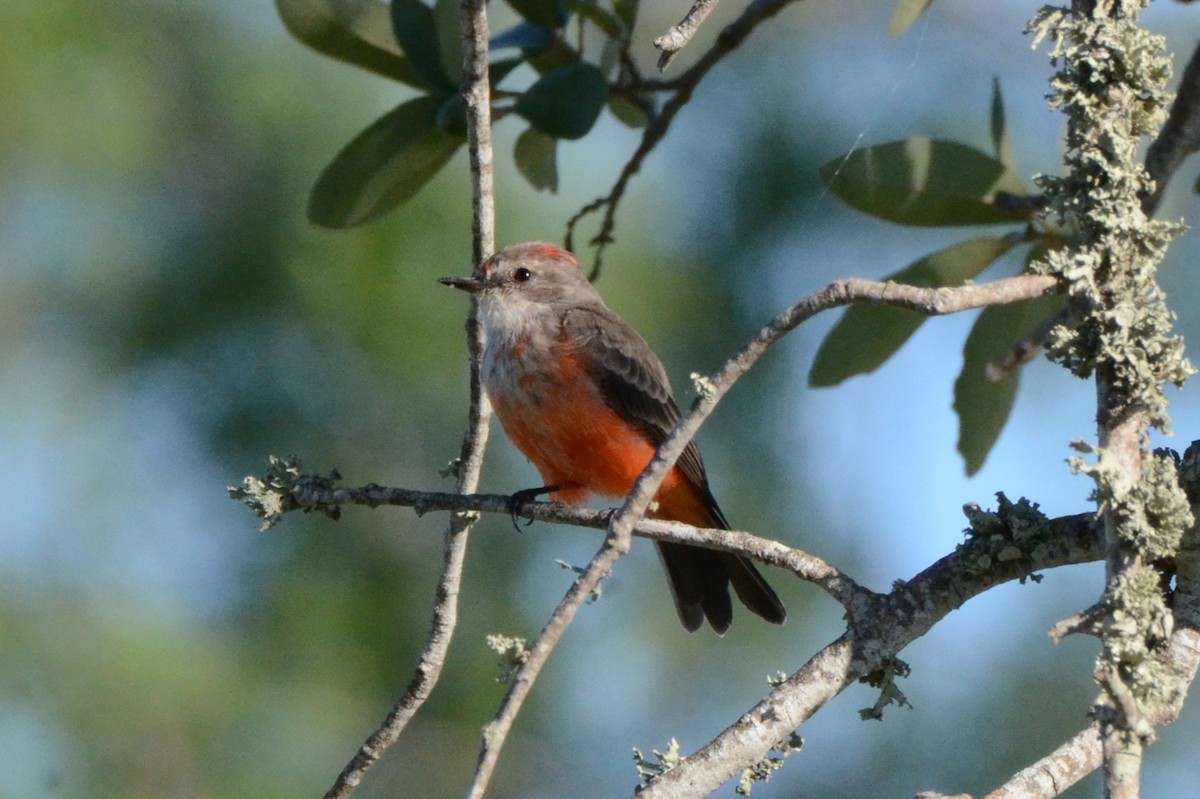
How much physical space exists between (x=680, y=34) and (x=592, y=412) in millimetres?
2389

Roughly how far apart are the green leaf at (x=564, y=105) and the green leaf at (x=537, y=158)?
52 centimetres

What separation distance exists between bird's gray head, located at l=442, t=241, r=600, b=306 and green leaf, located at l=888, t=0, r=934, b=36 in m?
2.01

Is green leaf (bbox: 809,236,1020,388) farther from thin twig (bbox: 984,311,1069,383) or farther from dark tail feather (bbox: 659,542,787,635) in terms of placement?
dark tail feather (bbox: 659,542,787,635)

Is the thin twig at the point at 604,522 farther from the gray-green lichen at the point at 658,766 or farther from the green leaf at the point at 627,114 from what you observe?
the green leaf at the point at 627,114

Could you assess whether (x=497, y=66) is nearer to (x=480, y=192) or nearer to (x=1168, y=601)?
(x=480, y=192)

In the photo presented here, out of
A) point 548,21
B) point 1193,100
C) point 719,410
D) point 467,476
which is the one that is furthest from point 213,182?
point 1193,100

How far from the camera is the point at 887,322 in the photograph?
120 inches

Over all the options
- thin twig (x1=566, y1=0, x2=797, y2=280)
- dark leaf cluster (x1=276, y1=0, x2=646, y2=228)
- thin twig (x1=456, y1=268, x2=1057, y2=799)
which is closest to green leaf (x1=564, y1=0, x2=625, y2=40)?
dark leaf cluster (x1=276, y1=0, x2=646, y2=228)

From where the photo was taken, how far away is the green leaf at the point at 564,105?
3.09 meters

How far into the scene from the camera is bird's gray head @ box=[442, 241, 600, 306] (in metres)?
4.70

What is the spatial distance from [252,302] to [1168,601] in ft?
15.5

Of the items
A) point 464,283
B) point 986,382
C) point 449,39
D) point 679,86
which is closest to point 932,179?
point 986,382

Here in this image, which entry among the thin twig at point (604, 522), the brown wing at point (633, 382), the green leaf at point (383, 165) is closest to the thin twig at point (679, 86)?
the green leaf at point (383, 165)

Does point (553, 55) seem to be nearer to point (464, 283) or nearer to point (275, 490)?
point (464, 283)
